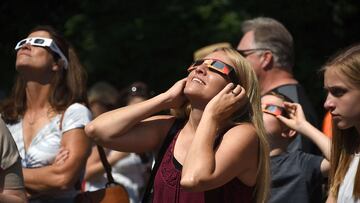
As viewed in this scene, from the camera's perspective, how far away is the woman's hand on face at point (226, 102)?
14.4ft

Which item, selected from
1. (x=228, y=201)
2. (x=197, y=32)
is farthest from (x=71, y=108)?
(x=197, y=32)

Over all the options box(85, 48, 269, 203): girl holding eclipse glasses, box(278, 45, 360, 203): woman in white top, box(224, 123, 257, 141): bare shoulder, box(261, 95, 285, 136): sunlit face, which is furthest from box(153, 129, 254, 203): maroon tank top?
box(261, 95, 285, 136): sunlit face

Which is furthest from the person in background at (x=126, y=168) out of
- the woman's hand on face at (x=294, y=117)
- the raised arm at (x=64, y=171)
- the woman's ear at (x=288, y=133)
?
the woman's hand on face at (x=294, y=117)

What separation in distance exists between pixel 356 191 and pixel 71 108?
1959mm

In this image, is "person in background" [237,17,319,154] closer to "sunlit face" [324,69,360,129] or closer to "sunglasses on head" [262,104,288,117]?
"sunglasses on head" [262,104,288,117]

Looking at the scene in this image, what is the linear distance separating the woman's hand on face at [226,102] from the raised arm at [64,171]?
1.37 m

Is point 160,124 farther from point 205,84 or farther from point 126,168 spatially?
point 126,168

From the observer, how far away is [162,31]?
11578mm

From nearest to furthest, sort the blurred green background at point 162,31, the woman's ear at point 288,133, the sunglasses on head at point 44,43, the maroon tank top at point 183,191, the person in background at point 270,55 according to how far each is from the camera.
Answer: the maroon tank top at point 183,191, the woman's ear at point 288,133, the sunglasses on head at point 44,43, the person in background at point 270,55, the blurred green background at point 162,31

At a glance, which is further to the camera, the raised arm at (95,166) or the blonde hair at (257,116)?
the raised arm at (95,166)

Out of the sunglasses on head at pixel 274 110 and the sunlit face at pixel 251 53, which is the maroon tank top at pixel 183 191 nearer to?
the sunglasses on head at pixel 274 110

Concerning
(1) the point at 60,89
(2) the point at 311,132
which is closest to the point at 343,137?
(2) the point at 311,132

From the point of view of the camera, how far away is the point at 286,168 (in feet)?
17.9

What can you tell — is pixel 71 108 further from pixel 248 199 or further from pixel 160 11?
pixel 160 11
